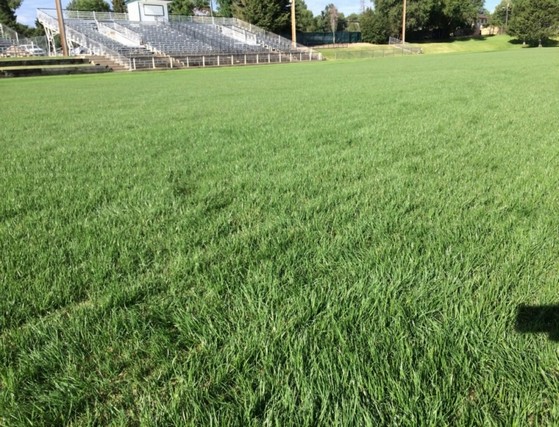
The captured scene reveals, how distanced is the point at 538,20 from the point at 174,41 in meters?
59.3

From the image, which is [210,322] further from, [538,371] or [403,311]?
[538,371]

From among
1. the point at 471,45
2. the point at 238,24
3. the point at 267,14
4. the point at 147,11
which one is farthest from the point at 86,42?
the point at 471,45

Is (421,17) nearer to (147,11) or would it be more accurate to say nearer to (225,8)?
(225,8)

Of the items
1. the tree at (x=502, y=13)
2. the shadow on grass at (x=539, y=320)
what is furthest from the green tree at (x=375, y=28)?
the shadow on grass at (x=539, y=320)

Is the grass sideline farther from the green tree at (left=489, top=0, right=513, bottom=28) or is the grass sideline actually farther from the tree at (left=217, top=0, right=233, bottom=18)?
the tree at (left=217, top=0, right=233, bottom=18)

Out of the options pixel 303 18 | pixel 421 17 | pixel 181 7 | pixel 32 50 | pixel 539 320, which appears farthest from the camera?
pixel 303 18

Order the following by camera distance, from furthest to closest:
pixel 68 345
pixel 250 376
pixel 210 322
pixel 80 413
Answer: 1. pixel 210 322
2. pixel 68 345
3. pixel 250 376
4. pixel 80 413

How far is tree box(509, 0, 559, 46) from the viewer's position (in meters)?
67.8

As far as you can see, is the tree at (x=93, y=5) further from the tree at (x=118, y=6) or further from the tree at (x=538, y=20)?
the tree at (x=538, y=20)

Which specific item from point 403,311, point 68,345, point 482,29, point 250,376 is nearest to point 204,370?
point 250,376

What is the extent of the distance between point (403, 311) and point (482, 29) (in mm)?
119333

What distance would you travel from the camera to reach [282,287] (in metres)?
2.44

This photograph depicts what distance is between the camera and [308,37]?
7056 cm

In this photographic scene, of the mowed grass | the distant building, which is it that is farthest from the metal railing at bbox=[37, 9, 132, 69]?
the mowed grass
